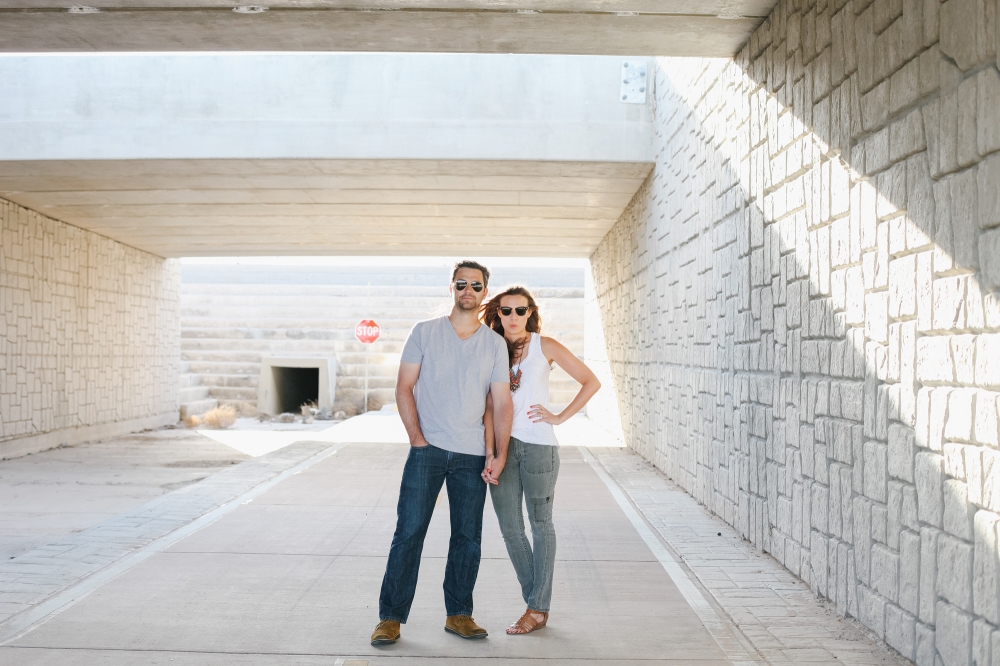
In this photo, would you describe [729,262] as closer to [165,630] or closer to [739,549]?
[739,549]

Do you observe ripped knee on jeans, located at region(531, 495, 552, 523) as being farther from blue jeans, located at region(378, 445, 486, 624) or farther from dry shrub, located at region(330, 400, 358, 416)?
dry shrub, located at region(330, 400, 358, 416)

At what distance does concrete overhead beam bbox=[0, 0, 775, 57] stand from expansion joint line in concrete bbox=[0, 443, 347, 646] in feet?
12.4

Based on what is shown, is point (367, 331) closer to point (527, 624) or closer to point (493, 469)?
point (527, 624)

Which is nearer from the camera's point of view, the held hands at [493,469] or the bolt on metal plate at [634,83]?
the held hands at [493,469]

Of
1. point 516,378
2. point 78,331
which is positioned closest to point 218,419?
point 78,331

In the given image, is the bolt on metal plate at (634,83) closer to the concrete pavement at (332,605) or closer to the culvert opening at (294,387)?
the concrete pavement at (332,605)

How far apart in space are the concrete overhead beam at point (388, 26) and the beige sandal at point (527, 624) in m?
3.93

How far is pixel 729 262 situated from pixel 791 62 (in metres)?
2.05

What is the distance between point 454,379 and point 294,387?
26.6 meters

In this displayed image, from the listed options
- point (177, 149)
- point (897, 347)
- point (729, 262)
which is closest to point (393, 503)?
point (729, 262)

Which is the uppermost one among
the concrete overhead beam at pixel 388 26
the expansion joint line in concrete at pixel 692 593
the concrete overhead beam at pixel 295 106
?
the concrete overhead beam at pixel 295 106

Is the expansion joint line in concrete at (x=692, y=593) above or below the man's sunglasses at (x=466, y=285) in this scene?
below

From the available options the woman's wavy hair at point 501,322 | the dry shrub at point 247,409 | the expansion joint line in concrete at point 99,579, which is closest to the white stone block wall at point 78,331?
the dry shrub at point 247,409

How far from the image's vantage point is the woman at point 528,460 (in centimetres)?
464
